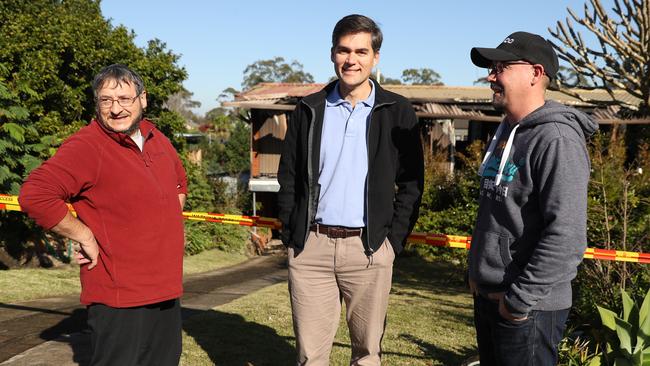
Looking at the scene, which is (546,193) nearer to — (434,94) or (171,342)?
(171,342)

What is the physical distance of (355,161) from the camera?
130 inches

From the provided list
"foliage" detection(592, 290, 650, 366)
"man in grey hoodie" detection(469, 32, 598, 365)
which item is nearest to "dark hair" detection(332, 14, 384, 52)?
"man in grey hoodie" detection(469, 32, 598, 365)

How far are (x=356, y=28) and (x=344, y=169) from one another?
773mm

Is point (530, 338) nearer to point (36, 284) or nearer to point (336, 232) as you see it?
point (336, 232)

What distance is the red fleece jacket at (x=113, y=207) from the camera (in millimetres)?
2693

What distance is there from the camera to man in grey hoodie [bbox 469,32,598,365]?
2.26m

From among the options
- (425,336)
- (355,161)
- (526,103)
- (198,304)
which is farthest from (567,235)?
(198,304)

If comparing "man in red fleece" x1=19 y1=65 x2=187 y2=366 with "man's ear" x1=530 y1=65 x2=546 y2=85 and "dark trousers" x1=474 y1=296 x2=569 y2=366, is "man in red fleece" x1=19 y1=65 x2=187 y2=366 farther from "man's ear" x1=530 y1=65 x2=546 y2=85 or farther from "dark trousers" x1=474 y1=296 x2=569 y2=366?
"man's ear" x1=530 y1=65 x2=546 y2=85

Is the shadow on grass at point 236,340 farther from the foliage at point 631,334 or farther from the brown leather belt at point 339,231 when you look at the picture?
the foliage at point 631,334

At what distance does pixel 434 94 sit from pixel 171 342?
22.1 meters

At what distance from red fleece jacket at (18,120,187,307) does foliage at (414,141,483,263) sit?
381 inches

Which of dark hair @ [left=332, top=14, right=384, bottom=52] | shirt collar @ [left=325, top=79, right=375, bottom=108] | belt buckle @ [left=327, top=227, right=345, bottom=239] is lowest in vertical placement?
belt buckle @ [left=327, top=227, right=345, bottom=239]

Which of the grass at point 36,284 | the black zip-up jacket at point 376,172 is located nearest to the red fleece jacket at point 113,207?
the black zip-up jacket at point 376,172

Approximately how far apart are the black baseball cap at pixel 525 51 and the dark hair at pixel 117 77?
1.68 meters
